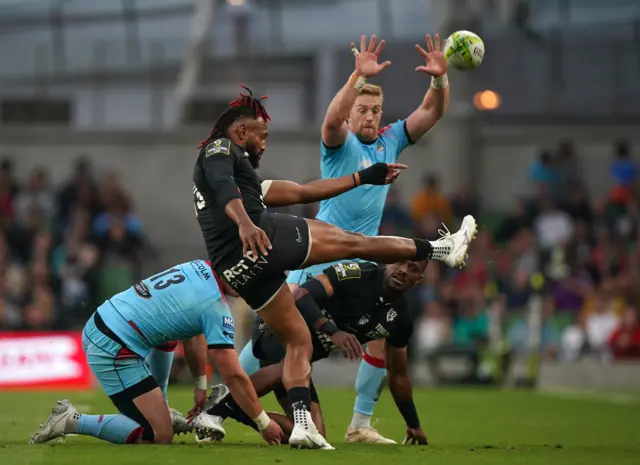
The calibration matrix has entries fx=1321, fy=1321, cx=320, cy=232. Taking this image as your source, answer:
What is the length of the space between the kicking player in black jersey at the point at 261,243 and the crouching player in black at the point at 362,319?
747 millimetres

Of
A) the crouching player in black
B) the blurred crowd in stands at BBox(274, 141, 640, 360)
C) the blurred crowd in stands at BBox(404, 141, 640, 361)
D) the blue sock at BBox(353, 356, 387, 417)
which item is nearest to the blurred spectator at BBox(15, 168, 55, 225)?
the blurred crowd in stands at BBox(274, 141, 640, 360)

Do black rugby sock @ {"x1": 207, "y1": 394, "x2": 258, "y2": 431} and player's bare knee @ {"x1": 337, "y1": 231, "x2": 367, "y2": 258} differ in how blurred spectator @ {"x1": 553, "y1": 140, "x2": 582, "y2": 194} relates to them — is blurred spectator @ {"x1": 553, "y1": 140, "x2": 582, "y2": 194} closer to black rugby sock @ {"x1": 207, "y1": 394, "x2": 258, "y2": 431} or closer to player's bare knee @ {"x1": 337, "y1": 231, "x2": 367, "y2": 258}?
black rugby sock @ {"x1": 207, "y1": 394, "x2": 258, "y2": 431}

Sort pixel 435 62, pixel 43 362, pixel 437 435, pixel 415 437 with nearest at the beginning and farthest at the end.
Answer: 1. pixel 415 437
2. pixel 435 62
3. pixel 437 435
4. pixel 43 362

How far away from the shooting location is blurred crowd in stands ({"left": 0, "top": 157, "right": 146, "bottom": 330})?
21750 millimetres

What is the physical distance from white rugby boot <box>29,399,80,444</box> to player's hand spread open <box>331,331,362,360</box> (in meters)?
1.99

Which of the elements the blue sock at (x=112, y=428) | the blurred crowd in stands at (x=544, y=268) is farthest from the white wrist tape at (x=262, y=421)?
the blurred crowd in stands at (x=544, y=268)

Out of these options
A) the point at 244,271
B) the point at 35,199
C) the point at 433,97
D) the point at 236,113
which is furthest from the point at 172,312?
the point at 35,199

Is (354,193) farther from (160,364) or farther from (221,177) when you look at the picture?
(221,177)

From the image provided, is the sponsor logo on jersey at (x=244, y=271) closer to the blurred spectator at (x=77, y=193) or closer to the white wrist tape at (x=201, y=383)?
the white wrist tape at (x=201, y=383)

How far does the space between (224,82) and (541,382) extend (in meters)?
10.9

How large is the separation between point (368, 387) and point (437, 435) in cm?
97

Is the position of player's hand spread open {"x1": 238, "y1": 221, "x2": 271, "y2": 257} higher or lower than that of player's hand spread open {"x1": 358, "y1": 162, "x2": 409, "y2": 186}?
lower

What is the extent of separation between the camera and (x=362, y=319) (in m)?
10.5

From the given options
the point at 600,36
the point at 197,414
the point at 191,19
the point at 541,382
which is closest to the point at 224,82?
the point at 191,19
